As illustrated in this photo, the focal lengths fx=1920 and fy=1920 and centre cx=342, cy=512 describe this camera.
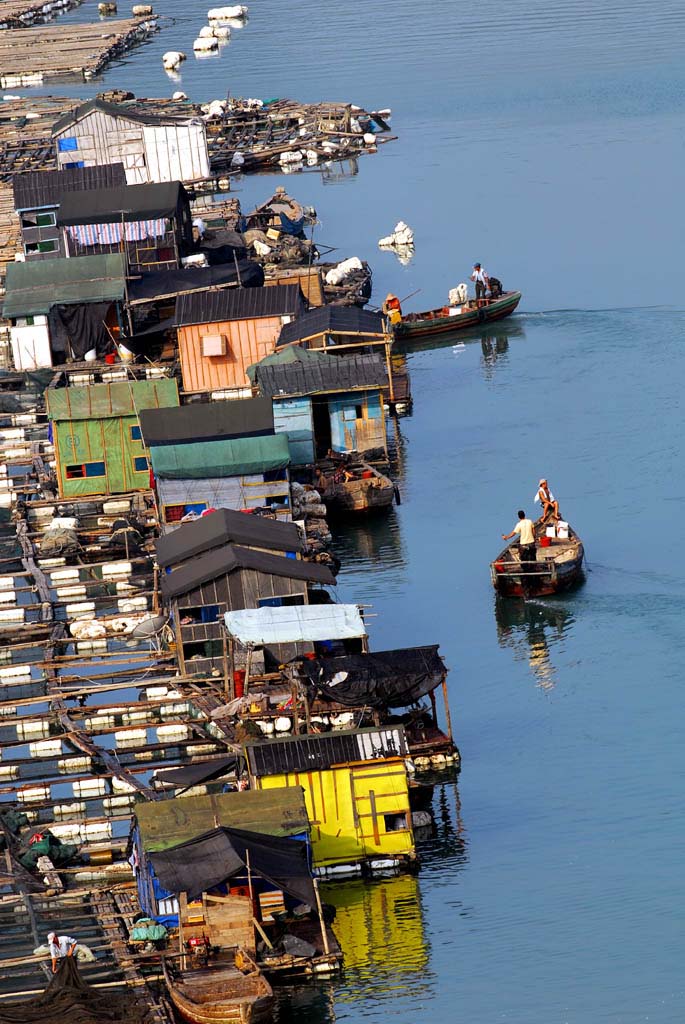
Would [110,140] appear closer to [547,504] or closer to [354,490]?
[354,490]

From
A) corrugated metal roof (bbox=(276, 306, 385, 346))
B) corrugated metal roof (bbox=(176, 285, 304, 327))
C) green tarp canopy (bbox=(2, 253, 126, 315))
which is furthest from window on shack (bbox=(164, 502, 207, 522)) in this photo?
green tarp canopy (bbox=(2, 253, 126, 315))

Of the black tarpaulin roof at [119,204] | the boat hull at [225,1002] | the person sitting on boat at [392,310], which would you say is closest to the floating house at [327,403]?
the person sitting on boat at [392,310]

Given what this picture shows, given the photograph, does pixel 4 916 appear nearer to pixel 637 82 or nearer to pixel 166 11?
pixel 637 82

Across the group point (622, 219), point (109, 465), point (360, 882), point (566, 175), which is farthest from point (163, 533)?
point (566, 175)

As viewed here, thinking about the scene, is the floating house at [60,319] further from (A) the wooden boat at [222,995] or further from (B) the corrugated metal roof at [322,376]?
(A) the wooden boat at [222,995]

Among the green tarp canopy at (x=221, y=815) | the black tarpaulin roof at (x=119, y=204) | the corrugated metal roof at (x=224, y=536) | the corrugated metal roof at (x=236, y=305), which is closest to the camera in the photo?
the green tarp canopy at (x=221, y=815)

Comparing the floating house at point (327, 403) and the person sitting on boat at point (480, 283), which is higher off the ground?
the person sitting on boat at point (480, 283)
